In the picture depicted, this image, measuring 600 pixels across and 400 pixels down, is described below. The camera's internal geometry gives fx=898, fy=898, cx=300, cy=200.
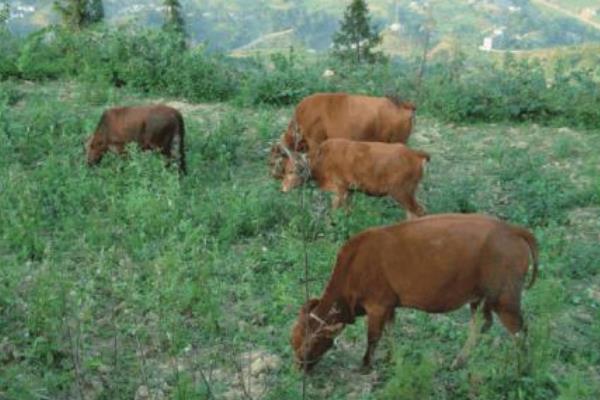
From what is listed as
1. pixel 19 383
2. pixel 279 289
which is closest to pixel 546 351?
pixel 279 289

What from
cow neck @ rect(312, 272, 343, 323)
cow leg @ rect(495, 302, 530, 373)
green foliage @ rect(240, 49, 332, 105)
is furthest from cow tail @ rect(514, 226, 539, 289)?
green foliage @ rect(240, 49, 332, 105)

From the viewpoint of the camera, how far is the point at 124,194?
10555mm

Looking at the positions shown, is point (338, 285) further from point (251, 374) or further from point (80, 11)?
point (80, 11)

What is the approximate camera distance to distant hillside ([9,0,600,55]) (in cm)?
7369

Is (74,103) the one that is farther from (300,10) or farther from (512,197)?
(300,10)

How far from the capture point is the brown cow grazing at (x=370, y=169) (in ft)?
33.6

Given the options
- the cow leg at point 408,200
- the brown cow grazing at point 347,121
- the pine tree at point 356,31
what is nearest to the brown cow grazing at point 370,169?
the cow leg at point 408,200

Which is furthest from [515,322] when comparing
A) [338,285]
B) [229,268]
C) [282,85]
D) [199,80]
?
[199,80]

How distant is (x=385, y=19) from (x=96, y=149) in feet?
247

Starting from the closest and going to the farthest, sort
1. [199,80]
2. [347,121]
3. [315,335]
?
[315,335]
[347,121]
[199,80]

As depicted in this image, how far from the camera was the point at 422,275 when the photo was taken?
695 cm

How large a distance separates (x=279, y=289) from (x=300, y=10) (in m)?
86.5

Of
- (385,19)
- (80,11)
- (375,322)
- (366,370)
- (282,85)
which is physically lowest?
(385,19)

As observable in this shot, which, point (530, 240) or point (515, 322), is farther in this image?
point (530, 240)
